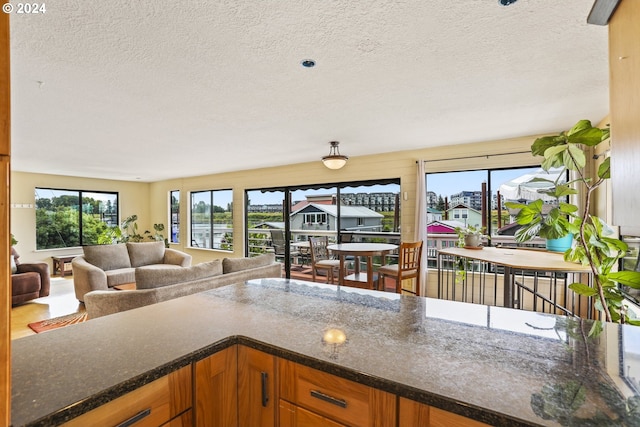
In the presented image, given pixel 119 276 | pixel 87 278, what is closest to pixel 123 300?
pixel 87 278

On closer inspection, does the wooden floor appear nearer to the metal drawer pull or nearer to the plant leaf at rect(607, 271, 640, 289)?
the metal drawer pull

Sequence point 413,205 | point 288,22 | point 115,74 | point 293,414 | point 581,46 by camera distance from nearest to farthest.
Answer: point 293,414, point 288,22, point 581,46, point 115,74, point 413,205

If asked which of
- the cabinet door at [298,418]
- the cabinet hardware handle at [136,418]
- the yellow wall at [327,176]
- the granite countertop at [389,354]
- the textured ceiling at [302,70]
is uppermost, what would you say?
the textured ceiling at [302,70]

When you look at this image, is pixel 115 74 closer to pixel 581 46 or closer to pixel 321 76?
pixel 321 76

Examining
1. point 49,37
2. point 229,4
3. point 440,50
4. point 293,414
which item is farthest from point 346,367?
point 49,37

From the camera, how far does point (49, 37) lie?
1.88 m

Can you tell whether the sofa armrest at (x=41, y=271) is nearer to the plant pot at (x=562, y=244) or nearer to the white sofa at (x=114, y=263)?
the white sofa at (x=114, y=263)

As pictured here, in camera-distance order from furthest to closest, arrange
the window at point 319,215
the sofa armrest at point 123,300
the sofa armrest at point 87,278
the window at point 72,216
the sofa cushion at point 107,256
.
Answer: the window at point 72,216 → the window at point 319,215 → the sofa cushion at point 107,256 → the sofa armrest at point 87,278 → the sofa armrest at point 123,300

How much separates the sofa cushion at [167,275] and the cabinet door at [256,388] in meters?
2.12

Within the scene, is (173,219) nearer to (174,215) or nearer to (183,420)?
(174,215)

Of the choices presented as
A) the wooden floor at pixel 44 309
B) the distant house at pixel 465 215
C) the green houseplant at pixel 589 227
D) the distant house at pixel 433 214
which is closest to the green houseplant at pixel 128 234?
the wooden floor at pixel 44 309

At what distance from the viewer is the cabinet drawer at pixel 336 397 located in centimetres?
92

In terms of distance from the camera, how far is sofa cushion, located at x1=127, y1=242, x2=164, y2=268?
19.4ft

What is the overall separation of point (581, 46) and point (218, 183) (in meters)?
7.04
